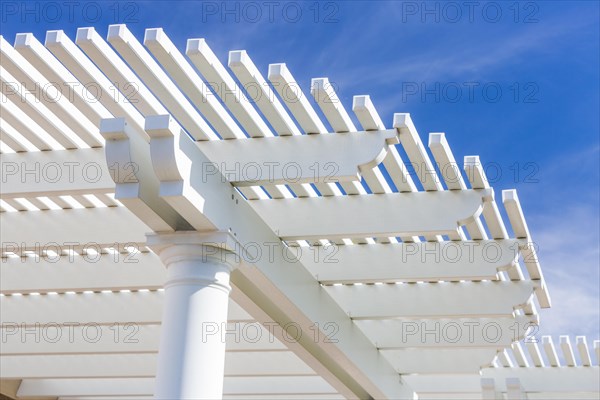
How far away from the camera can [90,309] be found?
10797 millimetres

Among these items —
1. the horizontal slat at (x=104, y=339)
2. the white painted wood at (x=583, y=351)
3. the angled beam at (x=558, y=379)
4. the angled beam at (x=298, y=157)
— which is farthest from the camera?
the angled beam at (x=558, y=379)

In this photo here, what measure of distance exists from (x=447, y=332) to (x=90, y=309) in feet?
15.8

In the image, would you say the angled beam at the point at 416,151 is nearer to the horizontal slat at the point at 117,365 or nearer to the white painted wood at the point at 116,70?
the white painted wood at the point at 116,70

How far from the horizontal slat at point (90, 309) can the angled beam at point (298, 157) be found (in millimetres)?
3742

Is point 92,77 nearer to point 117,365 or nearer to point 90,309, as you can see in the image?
point 90,309

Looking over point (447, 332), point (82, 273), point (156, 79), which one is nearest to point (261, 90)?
point (156, 79)

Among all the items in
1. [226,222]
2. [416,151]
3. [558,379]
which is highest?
[558,379]

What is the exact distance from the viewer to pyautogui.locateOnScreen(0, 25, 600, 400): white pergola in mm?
6242

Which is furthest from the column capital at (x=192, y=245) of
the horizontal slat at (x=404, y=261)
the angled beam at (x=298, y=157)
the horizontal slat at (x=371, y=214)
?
the horizontal slat at (x=404, y=261)

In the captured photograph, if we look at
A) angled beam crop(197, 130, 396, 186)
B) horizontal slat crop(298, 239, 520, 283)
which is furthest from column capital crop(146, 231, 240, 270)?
horizontal slat crop(298, 239, 520, 283)

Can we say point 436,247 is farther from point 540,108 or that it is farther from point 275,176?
point 540,108

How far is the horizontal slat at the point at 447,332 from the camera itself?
11.4m

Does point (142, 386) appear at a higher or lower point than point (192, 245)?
higher

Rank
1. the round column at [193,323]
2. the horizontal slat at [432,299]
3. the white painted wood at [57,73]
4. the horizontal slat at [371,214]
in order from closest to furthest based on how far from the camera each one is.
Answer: the white painted wood at [57,73]
the round column at [193,323]
the horizontal slat at [371,214]
the horizontal slat at [432,299]
